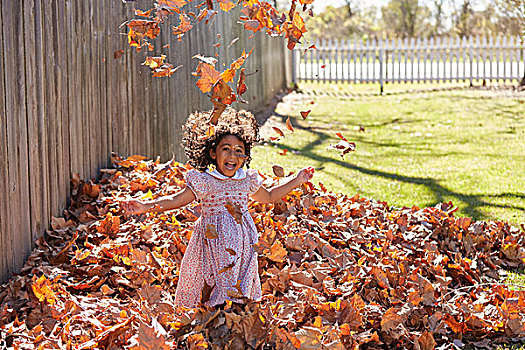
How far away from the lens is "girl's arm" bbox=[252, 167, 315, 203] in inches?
142

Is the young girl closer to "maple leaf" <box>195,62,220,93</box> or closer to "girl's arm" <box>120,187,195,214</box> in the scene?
"girl's arm" <box>120,187,195,214</box>

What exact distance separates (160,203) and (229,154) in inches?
16.8

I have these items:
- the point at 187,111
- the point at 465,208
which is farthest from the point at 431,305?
the point at 187,111

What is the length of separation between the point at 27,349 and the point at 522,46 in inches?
712

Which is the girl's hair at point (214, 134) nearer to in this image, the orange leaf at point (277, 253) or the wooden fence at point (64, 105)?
the orange leaf at point (277, 253)

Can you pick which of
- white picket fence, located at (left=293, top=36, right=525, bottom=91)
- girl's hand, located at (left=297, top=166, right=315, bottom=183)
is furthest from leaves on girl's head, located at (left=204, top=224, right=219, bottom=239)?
white picket fence, located at (left=293, top=36, right=525, bottom=91)

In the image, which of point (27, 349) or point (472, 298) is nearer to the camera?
point (27, 349)

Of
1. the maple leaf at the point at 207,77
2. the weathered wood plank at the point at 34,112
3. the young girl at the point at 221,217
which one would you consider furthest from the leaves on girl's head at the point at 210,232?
the weathered wood plank at the point at 34,112

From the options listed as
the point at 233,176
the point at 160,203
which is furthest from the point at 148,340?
the point at 233,176

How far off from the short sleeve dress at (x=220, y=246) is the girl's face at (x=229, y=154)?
0.06m

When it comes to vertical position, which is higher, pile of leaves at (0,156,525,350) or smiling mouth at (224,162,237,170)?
smiling mouth at (224,162,237,170)

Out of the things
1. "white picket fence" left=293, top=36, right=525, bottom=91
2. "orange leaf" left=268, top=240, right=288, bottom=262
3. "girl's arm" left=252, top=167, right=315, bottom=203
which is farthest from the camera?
"white picket fence" left=293, top=36, right=525, bottom=91

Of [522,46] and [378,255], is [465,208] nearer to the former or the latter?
[378,255]

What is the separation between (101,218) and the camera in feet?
15.1
